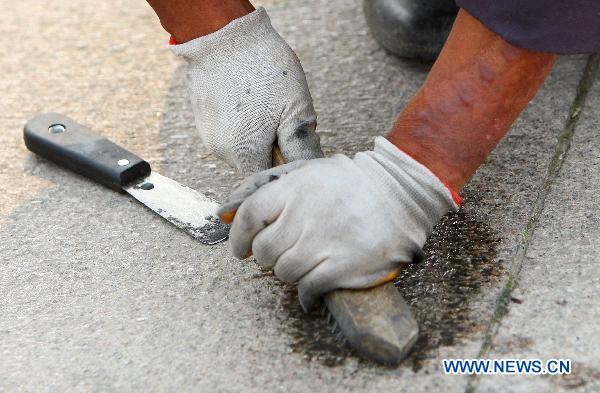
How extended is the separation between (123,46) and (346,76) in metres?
0.67

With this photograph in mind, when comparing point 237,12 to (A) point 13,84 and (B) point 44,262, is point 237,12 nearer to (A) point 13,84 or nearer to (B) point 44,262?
(B) point 44,262

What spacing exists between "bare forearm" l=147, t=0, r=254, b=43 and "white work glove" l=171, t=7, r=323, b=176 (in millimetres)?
23

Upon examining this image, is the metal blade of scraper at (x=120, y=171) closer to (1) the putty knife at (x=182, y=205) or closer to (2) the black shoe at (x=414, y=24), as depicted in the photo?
(1) the putty knife at (x=182, y=205)

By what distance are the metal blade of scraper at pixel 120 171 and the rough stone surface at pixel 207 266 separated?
0.10 feet

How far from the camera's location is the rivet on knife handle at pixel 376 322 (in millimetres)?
1256

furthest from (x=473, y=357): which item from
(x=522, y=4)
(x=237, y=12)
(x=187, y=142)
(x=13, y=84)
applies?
(x=13, y=84)

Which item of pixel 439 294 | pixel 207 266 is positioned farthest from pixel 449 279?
pixel 207 266

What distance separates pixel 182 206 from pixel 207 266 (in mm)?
200

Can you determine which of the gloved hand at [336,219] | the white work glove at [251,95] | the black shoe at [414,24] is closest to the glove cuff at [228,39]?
the white work glove at [251,95]

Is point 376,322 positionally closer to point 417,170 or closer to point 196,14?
point 417,170

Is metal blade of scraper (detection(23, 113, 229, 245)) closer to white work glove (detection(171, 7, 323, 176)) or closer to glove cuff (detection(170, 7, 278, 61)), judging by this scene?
white work glove (detection(171, 7, 323, 176))

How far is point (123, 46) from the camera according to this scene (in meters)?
2.42

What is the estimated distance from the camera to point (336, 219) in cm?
131

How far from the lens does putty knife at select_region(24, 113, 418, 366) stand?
127cm
